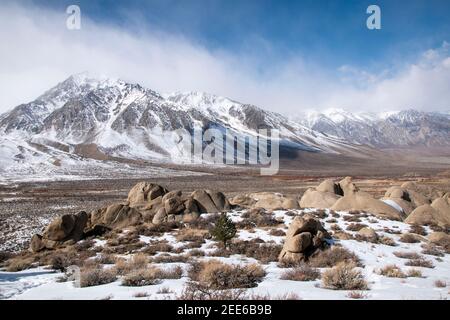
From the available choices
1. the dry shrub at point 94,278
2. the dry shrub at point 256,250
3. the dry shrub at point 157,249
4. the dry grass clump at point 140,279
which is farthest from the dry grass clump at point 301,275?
the dry shrub at point 157,249

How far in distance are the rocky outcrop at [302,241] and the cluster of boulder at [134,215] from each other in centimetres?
982

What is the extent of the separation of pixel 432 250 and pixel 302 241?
210 inches

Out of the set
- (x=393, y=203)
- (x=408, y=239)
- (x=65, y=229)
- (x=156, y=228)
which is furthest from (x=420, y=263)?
(x=65, y=229)

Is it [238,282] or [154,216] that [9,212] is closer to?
[154,216]

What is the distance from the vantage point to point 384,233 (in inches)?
644

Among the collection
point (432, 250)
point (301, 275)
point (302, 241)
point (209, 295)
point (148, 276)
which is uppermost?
point (209, 295)

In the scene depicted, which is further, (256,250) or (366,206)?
(366,206)

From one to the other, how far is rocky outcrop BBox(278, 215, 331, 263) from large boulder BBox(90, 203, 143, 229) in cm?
1205

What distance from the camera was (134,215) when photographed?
21953mm

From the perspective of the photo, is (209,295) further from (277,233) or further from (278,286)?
(277,233)

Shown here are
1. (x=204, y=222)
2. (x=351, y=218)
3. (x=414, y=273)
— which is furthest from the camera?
(x=204, y=222)

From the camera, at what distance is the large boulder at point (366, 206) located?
888 inches
